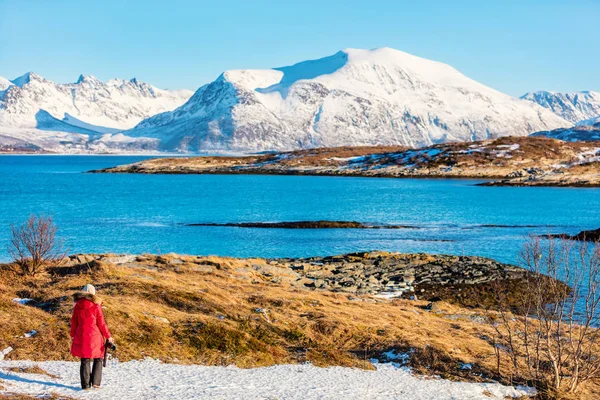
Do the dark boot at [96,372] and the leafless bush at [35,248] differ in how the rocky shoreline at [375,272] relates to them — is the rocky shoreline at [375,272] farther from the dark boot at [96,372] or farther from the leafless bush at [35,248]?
the dark boot at [96,372]

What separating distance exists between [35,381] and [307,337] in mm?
7871

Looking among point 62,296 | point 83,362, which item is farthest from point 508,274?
point 83,362

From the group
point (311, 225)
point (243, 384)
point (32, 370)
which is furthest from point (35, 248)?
point (311, 225)

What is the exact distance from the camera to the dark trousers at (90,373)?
520 inches

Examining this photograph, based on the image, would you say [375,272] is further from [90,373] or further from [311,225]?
[311,225]

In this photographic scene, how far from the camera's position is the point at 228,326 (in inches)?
724

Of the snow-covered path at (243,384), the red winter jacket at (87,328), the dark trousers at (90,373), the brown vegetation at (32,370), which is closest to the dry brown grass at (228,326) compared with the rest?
the snow-covered path at (243,384)

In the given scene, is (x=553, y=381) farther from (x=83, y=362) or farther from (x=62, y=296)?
(x=62, y=296)

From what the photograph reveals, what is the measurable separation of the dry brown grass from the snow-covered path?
2.05 feet

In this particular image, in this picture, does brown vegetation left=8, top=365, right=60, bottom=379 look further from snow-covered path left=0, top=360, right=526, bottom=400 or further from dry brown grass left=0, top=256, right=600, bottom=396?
dry brown grass left=0, top=256, right=600, bottom=396

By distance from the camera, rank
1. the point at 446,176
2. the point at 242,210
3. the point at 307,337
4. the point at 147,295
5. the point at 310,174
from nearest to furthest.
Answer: the point at 307,337, the point at 147,295, the point at 242,210, the point at 446,176, the point at 310,174

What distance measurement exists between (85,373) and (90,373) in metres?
0.37

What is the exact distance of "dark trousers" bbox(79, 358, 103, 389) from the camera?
13.2m

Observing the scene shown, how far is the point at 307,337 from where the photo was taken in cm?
1892
